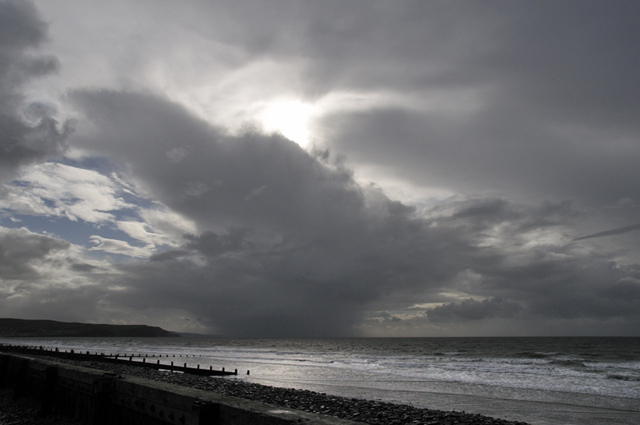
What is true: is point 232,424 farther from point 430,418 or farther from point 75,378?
point 430,418

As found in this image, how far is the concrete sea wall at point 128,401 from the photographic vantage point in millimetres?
6819

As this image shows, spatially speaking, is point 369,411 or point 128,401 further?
point 369,411

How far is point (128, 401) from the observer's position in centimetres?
1016

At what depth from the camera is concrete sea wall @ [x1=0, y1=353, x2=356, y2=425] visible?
22.4ft

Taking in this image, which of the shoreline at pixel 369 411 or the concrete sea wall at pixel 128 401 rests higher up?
the concrete sea wall at pixel 128 401

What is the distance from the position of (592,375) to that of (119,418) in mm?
48510

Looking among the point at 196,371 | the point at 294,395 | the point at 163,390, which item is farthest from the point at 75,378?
the point at 196,371

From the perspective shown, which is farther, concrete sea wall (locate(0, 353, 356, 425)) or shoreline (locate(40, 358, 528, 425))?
shoreline (locate(40, 358, 528, 425))

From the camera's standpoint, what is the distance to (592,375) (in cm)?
4200

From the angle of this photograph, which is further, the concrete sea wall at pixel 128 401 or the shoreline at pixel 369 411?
the shoreline at pixel 369 411

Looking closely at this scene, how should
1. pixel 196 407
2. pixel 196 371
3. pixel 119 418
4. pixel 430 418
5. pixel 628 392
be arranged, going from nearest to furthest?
pixel 196 407 < pixel 119 418 < pixel 430 418 < pixel 628 392 < pixel 196 371

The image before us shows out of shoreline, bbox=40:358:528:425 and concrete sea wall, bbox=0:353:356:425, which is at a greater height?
concrete sea wall, bbox=0:353:356:425

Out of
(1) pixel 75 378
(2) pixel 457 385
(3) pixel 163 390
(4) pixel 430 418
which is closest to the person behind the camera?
(3) pixel 163 390

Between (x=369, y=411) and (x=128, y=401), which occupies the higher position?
(x=128, y=401)
